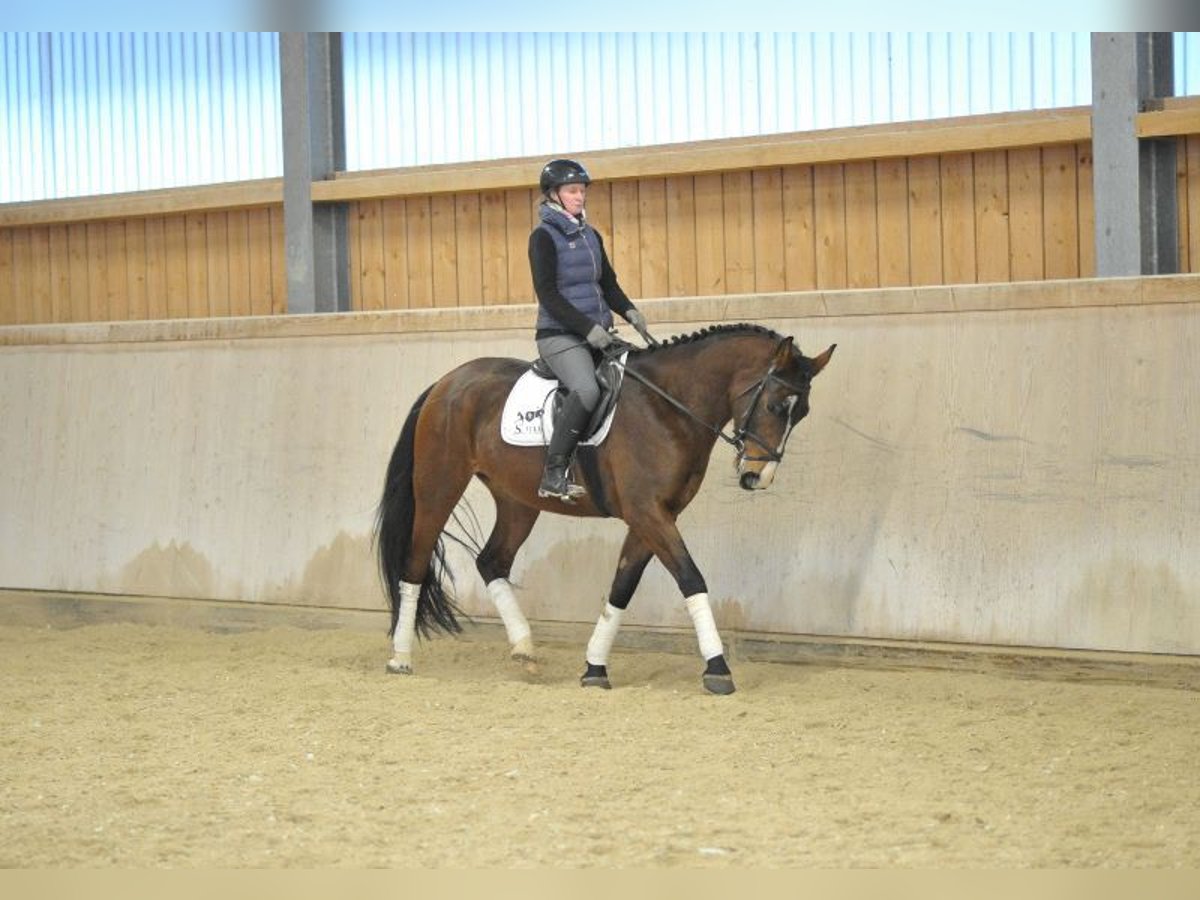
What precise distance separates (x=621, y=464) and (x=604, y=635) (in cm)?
75

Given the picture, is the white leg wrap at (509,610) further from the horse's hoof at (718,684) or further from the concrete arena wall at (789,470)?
the horse's hoof at (718,684)

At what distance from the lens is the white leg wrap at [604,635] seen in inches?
249

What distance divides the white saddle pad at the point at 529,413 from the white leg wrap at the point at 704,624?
99cm

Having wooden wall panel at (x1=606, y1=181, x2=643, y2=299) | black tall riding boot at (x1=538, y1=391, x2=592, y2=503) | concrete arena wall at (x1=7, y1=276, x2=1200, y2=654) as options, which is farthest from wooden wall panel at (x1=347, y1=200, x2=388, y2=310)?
black tall riding boot at (x1=538, y1=391, x2=592, y2=503)

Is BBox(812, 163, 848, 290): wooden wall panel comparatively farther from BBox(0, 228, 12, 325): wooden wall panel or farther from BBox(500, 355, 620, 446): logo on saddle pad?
BBox(0, 228, 12, 325): wooden wall panel

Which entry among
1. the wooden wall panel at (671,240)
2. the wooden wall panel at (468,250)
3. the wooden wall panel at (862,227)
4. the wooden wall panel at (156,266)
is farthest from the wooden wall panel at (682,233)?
the wooden wall panel at (156,266)

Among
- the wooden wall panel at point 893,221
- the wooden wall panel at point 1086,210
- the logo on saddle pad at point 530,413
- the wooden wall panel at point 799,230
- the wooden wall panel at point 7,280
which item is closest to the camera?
the logo on saddle pad at point 530,413

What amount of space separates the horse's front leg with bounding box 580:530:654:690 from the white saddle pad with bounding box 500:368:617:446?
60 cm

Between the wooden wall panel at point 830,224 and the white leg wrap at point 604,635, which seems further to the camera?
the wooden wall panel at point 830,224

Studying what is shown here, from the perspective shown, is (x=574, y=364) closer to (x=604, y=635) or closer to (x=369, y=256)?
(x=604, y=635)

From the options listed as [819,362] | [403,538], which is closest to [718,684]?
[819,362]

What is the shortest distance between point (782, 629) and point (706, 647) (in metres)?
0.96

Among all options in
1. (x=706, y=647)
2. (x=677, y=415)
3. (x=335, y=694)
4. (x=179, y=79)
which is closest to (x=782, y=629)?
(x=706, y=647)

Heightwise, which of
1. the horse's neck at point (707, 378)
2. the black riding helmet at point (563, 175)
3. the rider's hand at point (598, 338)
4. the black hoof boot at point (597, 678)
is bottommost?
the black hoof boot at point (597, 678)
